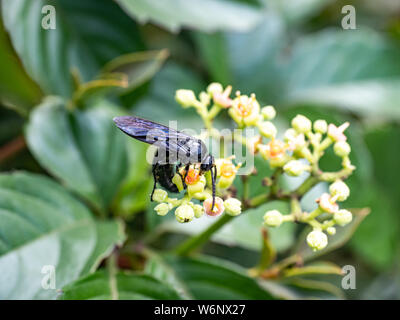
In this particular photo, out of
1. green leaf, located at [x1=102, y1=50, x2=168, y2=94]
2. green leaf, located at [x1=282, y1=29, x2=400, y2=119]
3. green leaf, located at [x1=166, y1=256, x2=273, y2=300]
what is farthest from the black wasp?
green leaf, located at [x1=282, y1=29, x2=400, y2=119]

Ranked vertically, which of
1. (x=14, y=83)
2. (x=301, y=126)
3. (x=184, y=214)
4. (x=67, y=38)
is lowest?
Result: (x=184, y=214)

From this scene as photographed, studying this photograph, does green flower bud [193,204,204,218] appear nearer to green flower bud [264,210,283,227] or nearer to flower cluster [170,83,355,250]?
flower cluster [170,83,355,250]

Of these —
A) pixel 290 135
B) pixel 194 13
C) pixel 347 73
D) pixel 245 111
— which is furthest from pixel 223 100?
pixel 347 73

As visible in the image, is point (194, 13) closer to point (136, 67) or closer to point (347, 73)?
point (136, 67)

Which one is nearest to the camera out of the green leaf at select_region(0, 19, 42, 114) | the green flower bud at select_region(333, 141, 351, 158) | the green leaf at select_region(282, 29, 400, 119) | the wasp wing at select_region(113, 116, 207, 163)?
the wasp wing at select_region(113, 116, 207, 163)
